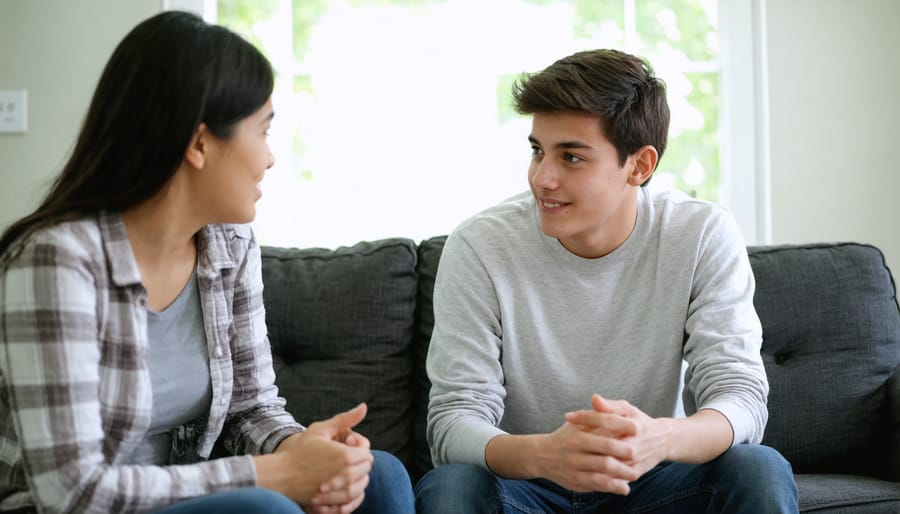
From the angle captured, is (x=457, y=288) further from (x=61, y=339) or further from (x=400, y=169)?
(x=400, y=169)

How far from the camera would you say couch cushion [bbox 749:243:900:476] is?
2039mm

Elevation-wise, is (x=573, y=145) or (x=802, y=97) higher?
(x=802, y=97)

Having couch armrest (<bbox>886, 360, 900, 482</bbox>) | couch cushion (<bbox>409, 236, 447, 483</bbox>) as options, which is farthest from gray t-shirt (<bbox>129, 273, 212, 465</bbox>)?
couch armrest (<bbox>886, 360, 900, 482</bbox>)

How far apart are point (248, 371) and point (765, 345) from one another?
1.17 metres

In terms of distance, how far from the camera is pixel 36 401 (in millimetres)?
1188

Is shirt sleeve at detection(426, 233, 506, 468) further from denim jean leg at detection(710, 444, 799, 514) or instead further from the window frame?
the window frame

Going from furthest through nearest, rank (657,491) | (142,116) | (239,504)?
(657,491)
(142,116)
(239,504)

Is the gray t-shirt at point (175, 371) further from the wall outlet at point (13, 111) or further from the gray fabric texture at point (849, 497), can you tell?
the wall outlet at point (13, 111)

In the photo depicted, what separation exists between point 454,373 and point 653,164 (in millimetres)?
574

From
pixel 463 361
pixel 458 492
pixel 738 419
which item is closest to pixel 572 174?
pixel 463 361

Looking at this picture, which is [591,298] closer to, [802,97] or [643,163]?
[643,163]

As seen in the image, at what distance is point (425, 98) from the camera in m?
2.89

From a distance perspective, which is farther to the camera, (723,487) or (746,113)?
(746,113)

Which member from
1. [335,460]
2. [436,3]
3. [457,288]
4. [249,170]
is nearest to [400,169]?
[436,3]
